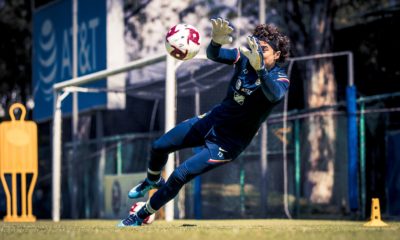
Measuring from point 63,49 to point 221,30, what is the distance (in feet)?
52.2

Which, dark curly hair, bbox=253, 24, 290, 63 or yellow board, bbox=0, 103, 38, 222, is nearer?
dark curly hair, bbox=253, 24, 290, 63

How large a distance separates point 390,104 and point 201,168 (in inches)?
292

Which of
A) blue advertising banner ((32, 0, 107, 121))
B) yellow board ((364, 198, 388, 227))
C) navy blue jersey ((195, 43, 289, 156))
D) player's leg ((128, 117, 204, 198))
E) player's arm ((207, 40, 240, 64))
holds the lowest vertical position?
yellow board ((364, 198, 388, 227))

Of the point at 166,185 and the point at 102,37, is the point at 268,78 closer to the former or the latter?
the point at 166,185

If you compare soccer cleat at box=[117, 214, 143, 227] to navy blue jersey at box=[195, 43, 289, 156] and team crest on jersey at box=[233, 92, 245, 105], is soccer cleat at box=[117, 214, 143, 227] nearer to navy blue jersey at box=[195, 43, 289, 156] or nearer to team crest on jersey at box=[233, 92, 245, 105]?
navy blue jersey at box=[195, 43, 289, 156]

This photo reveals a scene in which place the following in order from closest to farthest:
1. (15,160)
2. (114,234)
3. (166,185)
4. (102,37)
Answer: (114,234), (166,185), (15,160), (102,37)

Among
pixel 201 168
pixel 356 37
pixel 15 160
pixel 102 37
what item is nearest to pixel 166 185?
pixel 201 168

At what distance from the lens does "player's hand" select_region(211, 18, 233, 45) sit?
8.25 m

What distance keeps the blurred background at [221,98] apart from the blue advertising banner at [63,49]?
41mm

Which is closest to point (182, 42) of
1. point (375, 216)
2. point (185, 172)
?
point (185, 172)

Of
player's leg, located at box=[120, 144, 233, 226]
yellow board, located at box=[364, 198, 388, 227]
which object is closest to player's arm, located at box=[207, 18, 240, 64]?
player's leg, located at box=[120, 144, 233, 226]

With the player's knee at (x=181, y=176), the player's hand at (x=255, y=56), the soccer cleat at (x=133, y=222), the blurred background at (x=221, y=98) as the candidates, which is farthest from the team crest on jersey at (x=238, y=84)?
the blurred background at (x=221, y=98)

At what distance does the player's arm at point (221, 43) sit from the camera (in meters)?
8.27

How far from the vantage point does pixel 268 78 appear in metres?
8.09
